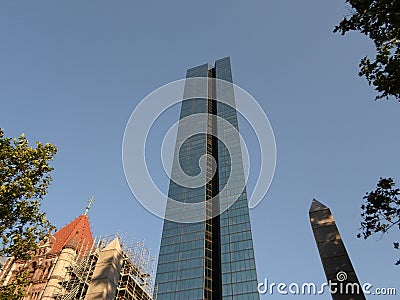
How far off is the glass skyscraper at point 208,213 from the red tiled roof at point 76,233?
20991mm

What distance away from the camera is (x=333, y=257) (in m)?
13.8

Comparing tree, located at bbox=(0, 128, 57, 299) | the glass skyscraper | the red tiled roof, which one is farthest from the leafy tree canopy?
the glass skyscraper

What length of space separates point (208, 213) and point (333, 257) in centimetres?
7071

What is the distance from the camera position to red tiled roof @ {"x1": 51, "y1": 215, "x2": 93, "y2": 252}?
55125 millimetres

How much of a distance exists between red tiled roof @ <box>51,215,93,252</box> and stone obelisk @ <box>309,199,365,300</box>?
148 feet

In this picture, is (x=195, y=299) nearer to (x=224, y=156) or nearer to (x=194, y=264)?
(x=194, y=264)

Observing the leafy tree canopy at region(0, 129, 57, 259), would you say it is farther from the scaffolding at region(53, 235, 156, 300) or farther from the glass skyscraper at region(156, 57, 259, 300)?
A: the glass skyscraper at region(156, 57, 259, 300)

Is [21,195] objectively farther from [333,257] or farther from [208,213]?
[208,213]

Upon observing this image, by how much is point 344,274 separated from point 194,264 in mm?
63163

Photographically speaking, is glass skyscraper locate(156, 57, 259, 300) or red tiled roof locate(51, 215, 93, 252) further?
glass skyscraper locate(156, 57, 259, 300)

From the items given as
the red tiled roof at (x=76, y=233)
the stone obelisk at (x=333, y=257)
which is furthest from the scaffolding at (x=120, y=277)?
the stone obelisk at (x=333, y=257)

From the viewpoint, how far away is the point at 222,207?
82.7 m

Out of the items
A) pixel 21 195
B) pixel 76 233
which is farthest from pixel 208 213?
pixel 21 195

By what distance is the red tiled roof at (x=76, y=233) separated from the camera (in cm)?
5512
